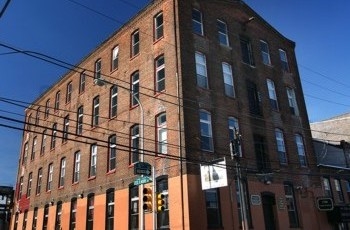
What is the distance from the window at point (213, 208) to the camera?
19.9 meters

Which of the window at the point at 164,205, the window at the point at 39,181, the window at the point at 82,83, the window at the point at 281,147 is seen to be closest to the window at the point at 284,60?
the window at the point at 281,147

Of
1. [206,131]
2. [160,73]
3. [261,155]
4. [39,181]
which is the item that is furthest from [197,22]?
[39,181]

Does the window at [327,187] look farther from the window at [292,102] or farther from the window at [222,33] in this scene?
the window at [222,33]

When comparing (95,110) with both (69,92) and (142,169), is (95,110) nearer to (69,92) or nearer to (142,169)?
(69,92)

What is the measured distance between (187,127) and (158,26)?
816cm

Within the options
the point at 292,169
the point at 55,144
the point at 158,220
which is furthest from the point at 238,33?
the point at 55,144

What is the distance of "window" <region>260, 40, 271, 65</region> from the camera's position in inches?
1166

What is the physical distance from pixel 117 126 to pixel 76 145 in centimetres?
619

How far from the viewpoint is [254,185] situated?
76.0 feet

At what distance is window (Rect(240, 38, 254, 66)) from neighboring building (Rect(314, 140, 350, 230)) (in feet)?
31.6

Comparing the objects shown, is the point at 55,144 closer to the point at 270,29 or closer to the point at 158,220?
the point at 158,220

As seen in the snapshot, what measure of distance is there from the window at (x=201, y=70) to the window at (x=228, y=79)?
1.80 meters

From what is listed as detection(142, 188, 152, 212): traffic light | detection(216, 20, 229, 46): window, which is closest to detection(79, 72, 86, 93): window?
detection(216, 20, 229, 46): window

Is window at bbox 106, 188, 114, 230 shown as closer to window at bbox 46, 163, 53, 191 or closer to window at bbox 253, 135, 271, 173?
window at bbox 253, 135, 271, 173
